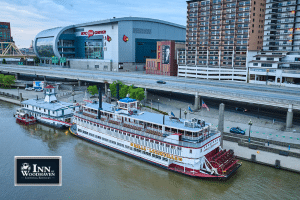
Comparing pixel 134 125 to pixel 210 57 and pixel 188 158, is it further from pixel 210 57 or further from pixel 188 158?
pixel 210 57

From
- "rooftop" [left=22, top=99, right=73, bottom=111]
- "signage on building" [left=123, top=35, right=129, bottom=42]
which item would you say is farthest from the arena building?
"rooftop" [left=22, top=99, right=73, bottom=111]

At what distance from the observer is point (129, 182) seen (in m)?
30.5

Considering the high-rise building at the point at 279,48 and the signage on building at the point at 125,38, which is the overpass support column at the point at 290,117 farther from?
the signage on building at the point at 125,38

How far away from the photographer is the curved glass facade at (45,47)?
462 ft

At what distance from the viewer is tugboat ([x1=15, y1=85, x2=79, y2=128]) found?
168 feet

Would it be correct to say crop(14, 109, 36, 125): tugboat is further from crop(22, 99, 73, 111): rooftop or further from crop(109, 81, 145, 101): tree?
crop(109, 81, 145, 101): tree

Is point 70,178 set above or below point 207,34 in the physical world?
below

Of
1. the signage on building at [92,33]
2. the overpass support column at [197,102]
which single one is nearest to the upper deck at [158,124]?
the overpass support column at [197,102]

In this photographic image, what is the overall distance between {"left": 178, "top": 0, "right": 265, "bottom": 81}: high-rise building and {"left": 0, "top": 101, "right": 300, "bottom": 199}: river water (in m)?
55.4

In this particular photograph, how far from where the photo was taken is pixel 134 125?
37250mm

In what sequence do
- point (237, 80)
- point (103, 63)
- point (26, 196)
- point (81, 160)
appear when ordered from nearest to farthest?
1. point (26, 196)
2. point (81, 160)
3. point (237, 80)
4. point (103, 63)

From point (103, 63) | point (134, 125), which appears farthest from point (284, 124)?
point (103, 63)

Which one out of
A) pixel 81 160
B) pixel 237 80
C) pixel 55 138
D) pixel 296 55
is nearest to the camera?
pixel 81 160

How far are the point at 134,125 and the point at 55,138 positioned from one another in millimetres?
17358
